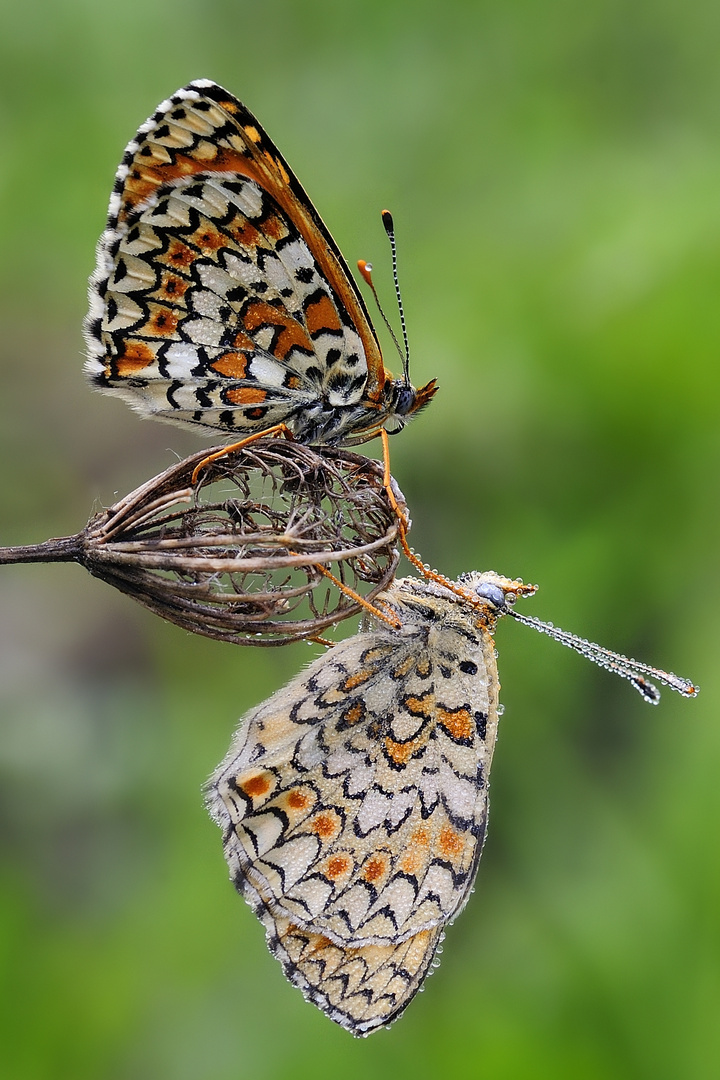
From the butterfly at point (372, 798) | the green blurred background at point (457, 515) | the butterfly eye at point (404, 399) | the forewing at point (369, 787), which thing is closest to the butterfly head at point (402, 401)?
the butterfly eye at point (404, 399)

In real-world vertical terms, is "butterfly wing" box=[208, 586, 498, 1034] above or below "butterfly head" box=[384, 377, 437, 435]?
below

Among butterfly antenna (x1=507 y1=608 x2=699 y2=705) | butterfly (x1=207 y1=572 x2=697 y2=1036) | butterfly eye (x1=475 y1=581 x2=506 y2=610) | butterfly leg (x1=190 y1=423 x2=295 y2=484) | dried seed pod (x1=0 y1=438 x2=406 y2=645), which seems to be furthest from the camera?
butterfly eye (x1=475 y1=581 x2=506 y2=610)

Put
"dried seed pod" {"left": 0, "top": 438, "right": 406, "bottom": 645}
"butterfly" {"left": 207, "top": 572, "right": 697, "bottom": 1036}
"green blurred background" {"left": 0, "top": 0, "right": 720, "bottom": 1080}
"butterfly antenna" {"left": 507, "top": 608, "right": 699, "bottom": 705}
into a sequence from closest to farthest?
"dried seed pod" {"left": 0, "top": 438, "right": 406, "bottom": 645}, "butterfly" {"left": 207, "top": 572, "right": 697, "bottom": 1036}, "butterfly antenna" {"left": 507, "top": 608, "right": 699, "bottom": 705}, "green blurred background" {"left": 0, "top": 0, "right": 720, "bottom": 1080}

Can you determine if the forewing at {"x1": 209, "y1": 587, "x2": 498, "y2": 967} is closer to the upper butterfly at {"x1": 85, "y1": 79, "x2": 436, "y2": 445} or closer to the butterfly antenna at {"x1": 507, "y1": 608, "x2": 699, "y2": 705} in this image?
the butterfly antenna at {"x1": 507, "y1": 608, "x2": 699, "y2": 705}

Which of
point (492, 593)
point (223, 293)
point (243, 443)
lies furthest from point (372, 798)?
point (223, 293)

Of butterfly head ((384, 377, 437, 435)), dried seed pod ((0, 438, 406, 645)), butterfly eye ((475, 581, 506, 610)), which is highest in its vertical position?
butterfly head ((384, 377, 437, 435))

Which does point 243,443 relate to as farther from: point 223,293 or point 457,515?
point 457,515

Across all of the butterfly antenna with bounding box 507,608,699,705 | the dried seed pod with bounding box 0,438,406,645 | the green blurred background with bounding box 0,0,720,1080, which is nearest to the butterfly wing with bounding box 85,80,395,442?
the dried seed pod with bounding box 0,438,406,645

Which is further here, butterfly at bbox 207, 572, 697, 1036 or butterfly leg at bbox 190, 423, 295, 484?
butterfly at bbox 207, 572, 697, 1036
